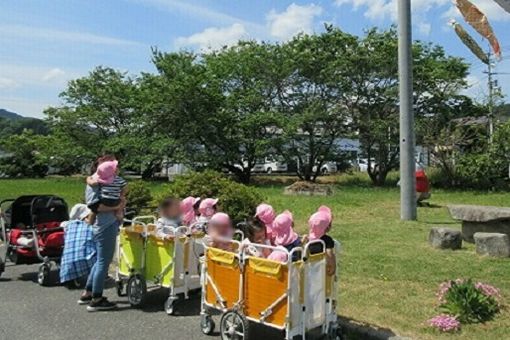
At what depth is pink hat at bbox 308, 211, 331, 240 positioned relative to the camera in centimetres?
461

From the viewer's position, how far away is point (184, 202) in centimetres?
680

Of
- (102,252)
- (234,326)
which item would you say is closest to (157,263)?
(102,252)

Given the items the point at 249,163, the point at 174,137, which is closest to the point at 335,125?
the point at 249,163

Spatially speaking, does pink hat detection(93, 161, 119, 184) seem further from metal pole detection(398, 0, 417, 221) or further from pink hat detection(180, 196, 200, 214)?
metal pole detection(398, 0, 417, 221)

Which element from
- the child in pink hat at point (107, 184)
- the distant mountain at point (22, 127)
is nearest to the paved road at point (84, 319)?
the child in pink hat at point (107, 184)

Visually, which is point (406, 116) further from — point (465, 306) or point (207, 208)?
point (465, 306)

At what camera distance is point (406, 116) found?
1234cm

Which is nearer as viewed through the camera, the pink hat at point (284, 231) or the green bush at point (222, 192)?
the pink hat at point (284, 231)

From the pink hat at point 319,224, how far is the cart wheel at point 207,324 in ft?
4.16

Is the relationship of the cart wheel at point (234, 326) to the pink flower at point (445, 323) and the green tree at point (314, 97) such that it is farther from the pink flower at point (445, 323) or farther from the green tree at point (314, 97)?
the green tree at point (314, 97)

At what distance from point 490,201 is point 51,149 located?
23361 millimetres

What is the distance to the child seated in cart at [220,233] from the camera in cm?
522

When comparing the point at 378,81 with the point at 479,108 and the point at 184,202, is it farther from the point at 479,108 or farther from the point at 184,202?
the point at 184,202

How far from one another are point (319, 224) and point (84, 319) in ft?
8.63
